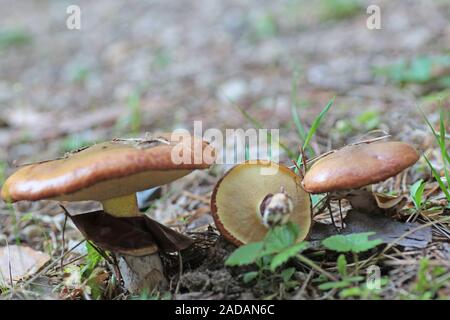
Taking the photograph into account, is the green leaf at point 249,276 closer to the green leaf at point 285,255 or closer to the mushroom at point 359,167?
the green leaf at point 285,255

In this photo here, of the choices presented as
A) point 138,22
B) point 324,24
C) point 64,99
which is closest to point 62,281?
point 64,99

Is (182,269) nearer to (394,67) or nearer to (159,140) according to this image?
(159,140)

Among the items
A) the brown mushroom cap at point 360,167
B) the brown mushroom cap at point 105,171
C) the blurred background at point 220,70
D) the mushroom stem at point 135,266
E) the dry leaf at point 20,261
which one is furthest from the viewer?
the blurred background at point 220,70

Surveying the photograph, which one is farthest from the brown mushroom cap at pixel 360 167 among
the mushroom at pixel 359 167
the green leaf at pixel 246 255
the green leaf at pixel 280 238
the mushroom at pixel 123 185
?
the mushroom at pixel 123 185

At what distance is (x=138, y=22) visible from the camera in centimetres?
991

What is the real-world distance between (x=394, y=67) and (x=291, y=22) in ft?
11.4

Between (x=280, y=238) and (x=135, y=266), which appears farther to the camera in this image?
(x=135, y=266)

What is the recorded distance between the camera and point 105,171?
1.56 metres

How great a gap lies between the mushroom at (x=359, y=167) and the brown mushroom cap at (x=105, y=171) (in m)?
0.40

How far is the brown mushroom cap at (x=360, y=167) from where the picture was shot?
1696 mm

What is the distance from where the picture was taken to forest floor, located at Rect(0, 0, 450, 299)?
1934 millimetres

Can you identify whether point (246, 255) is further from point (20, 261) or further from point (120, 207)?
point (20, 261)

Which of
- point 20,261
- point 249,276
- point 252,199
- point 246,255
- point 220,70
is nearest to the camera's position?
point 246,255

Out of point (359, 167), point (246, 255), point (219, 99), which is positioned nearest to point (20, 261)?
point (246, 255)
